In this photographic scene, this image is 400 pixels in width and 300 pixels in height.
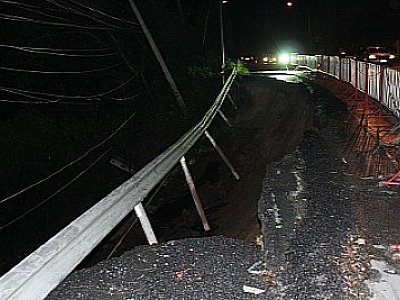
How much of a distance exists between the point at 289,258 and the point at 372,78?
660 inches

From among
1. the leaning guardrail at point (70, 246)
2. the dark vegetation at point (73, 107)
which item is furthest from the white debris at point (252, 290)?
the dark vegetation at point (73, 107)

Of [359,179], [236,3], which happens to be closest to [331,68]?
[359,179]

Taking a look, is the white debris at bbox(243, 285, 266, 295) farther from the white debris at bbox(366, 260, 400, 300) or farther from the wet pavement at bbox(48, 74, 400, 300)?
the white debris at bbox(366, 260, 400, 300)

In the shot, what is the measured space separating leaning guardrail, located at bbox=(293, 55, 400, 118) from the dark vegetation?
Result: 7000mm

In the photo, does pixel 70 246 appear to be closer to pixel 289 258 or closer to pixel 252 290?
pixel 252 290

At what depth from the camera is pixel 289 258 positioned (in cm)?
459

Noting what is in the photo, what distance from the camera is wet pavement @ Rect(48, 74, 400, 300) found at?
151 inches

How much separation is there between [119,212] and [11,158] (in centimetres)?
983

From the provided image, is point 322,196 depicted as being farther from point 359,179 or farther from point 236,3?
point 236,3

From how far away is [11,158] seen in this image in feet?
45.2

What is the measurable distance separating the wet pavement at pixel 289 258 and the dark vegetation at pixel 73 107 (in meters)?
6.05

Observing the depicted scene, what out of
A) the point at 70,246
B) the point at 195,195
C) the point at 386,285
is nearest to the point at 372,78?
the point at 195,195

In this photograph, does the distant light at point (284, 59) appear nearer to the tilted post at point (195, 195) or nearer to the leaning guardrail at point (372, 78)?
the leaning guardrail at point (372, 78)

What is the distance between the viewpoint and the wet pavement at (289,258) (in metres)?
3.85
